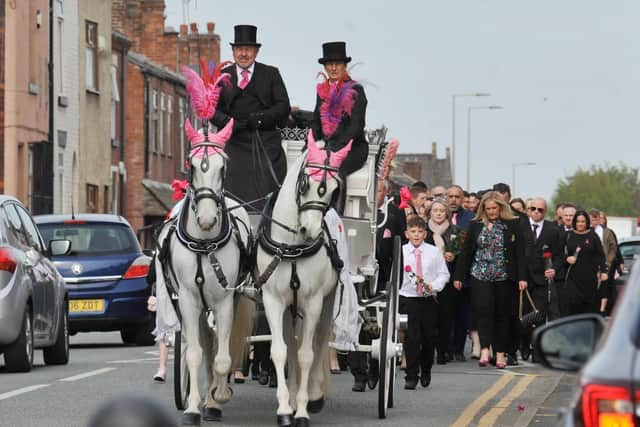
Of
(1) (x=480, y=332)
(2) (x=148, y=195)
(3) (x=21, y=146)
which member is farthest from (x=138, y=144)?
(1) (x=480, y=332)

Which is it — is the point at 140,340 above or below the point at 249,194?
below

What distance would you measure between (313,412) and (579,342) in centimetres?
727

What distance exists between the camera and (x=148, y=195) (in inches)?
2328

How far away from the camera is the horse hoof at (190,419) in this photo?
11625mm

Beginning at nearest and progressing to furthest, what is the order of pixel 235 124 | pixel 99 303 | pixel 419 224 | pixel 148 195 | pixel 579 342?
pixel 579 342
pixel 235 124
pixel 419 224
pixel 99 303
pixel 148 195

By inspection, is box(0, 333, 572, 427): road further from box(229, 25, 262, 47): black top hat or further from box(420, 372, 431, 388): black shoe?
box(229, 25, 262, 47): black top hat

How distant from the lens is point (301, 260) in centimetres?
1187

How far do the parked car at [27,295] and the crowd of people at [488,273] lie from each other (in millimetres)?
3564

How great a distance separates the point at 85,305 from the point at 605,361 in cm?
1849

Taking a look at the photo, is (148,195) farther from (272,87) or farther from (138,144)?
(272,87)

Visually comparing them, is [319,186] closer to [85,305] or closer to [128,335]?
[85,305]

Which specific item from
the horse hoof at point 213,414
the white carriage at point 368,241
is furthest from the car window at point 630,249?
the horse hoof at point 213,414

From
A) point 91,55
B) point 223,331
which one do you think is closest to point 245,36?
point 223,331

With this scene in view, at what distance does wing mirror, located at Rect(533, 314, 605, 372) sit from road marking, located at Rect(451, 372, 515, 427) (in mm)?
7058
